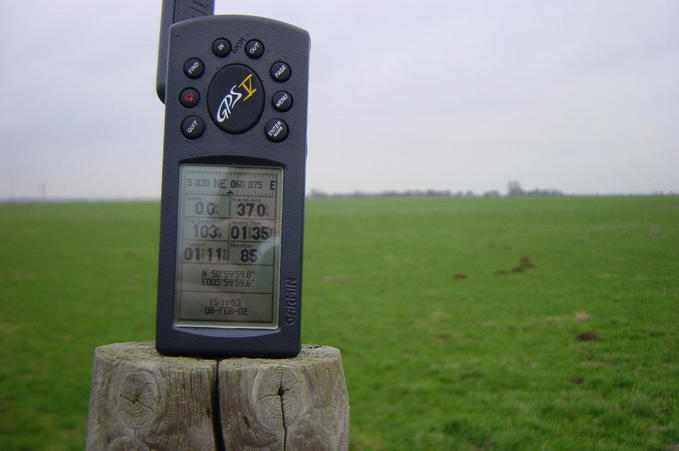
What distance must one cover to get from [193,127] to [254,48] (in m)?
0.28

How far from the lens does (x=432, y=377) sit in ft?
15.1

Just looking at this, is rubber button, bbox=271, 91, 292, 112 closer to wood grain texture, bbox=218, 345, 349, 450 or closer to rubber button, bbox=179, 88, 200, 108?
rubber button, bbox=179, 88, 200, 108

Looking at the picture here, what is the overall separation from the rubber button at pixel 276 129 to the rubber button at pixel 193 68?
9.6 inches

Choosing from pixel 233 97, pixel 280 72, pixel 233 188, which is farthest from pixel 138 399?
pixel 280 72

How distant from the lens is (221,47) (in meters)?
1.31

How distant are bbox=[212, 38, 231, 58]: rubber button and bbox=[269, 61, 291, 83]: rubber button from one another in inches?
5.4

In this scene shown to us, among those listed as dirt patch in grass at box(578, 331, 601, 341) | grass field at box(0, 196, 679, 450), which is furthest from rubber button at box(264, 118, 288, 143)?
dirt patch in grass at box(578, 331, 601, 341)

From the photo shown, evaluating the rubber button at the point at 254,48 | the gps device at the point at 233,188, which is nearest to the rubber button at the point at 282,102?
the gps device at the point at 233,188

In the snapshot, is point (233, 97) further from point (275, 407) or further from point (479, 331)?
point (479, 331)

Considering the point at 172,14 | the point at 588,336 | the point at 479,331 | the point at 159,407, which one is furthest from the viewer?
the point at 479,331

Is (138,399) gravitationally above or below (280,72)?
below

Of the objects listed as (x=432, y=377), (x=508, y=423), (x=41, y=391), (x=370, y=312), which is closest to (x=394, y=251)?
(x=370, y=312)

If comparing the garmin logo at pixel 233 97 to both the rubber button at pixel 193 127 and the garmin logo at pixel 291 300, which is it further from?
the garmin logo at pixel 291 300

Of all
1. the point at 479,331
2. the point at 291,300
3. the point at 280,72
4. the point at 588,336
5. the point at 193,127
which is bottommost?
the point at 479,331
